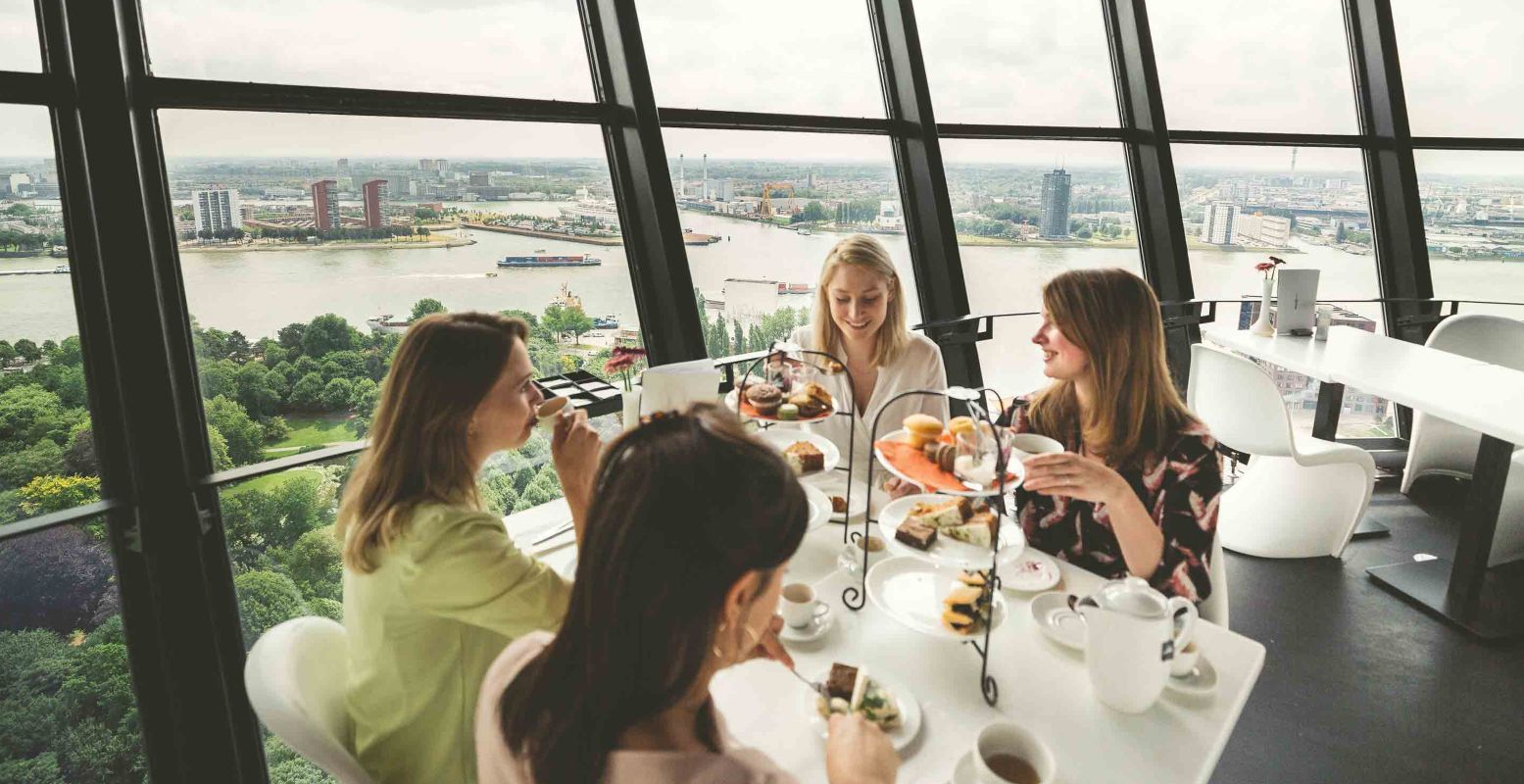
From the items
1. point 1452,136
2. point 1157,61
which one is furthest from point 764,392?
point 1452,136

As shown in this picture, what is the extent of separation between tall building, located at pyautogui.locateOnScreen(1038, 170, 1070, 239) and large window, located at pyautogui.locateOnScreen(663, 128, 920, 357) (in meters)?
0.82

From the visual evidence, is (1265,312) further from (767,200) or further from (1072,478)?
(1072,478)

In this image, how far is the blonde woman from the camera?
249 cm

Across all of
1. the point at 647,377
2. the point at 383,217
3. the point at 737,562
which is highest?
the point at 383,217

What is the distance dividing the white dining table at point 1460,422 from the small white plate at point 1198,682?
200 cm

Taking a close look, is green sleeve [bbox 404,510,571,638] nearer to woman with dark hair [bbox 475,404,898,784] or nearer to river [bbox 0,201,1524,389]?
woman with dark hair [bbox 475,404,898,784]

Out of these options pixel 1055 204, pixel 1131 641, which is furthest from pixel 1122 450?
pixel 1055 204

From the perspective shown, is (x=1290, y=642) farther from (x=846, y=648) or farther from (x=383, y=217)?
(x=383, y=217)

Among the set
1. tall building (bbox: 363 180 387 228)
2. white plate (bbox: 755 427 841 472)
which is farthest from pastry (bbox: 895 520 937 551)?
tall building (bbox: 363 180 387 228)

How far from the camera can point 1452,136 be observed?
4410 millimetres

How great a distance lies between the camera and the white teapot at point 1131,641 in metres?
1.18

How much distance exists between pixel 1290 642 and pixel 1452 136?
324 centimetres

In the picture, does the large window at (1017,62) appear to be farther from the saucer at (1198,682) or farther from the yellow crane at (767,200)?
the saucer at (1198,682)

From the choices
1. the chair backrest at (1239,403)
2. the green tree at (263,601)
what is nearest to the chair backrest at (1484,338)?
the chair backrest at (1239,403)
